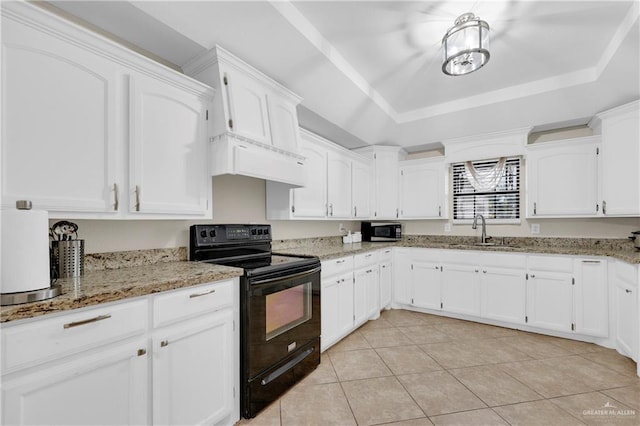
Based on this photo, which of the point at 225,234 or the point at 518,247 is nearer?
the point at 225,234

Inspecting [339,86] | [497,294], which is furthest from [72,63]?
[497,294]

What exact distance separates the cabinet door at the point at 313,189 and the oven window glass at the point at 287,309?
88cm

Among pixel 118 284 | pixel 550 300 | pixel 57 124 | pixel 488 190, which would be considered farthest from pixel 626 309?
pixel 57 124

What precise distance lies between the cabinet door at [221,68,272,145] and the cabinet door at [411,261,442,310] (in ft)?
8.52

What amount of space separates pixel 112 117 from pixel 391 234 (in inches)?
138

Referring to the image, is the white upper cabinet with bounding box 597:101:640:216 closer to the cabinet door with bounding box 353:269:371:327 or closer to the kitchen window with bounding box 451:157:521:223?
the kitchen window with bounding box 451:157:521:223

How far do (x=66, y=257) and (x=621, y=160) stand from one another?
4466 mm

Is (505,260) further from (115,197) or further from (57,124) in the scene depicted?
(57,124)

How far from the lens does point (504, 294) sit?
10.6 ft

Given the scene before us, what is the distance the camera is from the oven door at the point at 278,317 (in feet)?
5.76

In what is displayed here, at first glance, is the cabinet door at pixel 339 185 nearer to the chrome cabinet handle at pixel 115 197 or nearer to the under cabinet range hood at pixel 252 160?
the under cabinet range hood at pixel 252 160

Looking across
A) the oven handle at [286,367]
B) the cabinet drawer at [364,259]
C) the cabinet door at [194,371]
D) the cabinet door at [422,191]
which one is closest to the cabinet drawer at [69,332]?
the cabinet door at [194,371]

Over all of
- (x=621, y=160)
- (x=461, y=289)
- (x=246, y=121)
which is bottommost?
(x=461, y=289)

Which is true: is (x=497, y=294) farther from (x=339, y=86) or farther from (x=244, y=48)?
(x=244, y=48)
